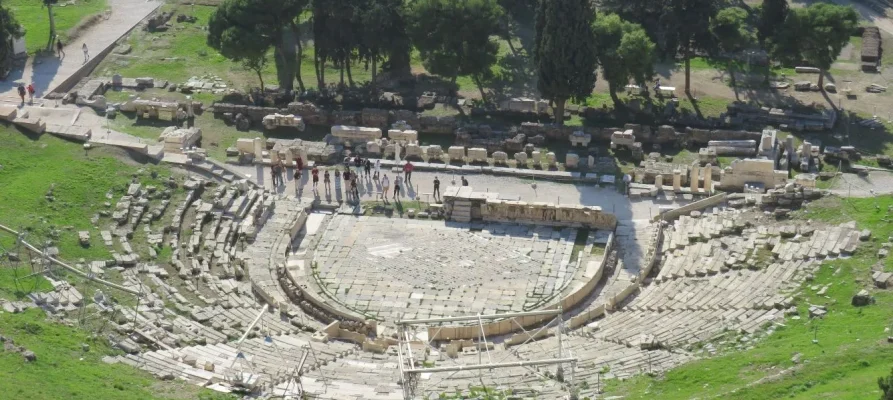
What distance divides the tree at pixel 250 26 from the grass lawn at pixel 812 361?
1666 inches

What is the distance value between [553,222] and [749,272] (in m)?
12.8

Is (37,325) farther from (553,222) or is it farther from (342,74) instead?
(342,74)

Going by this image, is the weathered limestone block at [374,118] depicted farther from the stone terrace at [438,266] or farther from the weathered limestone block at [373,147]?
the stone terrace at [438,266]

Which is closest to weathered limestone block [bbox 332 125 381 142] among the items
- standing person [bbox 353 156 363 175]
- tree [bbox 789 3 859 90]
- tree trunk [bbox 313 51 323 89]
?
standing person [bbox 353 156 363 175]

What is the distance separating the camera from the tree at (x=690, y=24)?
104m

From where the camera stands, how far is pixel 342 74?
347 ft

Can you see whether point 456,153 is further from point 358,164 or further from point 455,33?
point 455,33

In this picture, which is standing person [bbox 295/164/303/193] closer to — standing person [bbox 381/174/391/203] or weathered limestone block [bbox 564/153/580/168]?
standing person [bbox 381/174/391/203]

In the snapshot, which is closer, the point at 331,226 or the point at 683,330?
the point at 683,330

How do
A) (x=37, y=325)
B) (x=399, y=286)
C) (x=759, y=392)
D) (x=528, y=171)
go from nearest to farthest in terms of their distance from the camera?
(x=759, y=392) → (x=37, y=325) → (x=399, y=286) → (x=528, y=171)

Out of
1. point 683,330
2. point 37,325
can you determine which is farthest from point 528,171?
point 37,325

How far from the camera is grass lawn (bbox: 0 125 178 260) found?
80.8 m

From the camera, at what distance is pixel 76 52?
11031 centimetres

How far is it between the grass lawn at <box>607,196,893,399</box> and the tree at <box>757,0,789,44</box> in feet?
112
